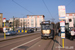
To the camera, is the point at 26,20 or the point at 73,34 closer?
the point at 73,34

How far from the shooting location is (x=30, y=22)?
307 ft

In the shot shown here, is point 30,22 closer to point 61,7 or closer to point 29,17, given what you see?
point 29,17

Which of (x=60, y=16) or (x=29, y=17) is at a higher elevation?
(x=29, y=17)

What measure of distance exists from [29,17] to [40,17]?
10572 mm

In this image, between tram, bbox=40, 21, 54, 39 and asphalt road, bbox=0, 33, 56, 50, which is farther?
tram, bbox=40, 21, 54, 39

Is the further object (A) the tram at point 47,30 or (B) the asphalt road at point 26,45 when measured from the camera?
(A) the tram at point 47,30

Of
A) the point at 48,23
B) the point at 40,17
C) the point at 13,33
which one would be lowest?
the point at 13,33

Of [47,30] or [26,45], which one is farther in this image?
[47,30]

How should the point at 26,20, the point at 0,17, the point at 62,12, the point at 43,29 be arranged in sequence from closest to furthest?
the point at 62,12, the point at 43,29, the point at 0,17, the point at 26,20

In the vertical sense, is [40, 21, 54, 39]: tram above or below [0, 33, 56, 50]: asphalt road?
above

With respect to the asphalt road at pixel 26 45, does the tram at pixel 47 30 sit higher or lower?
higher

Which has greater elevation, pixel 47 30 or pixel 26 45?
pixel 47 30

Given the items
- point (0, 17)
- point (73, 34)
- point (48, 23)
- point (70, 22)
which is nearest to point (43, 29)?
point (48, 23)

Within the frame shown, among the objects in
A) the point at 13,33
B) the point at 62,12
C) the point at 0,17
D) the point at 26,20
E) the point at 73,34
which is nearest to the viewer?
the point at 62,12
